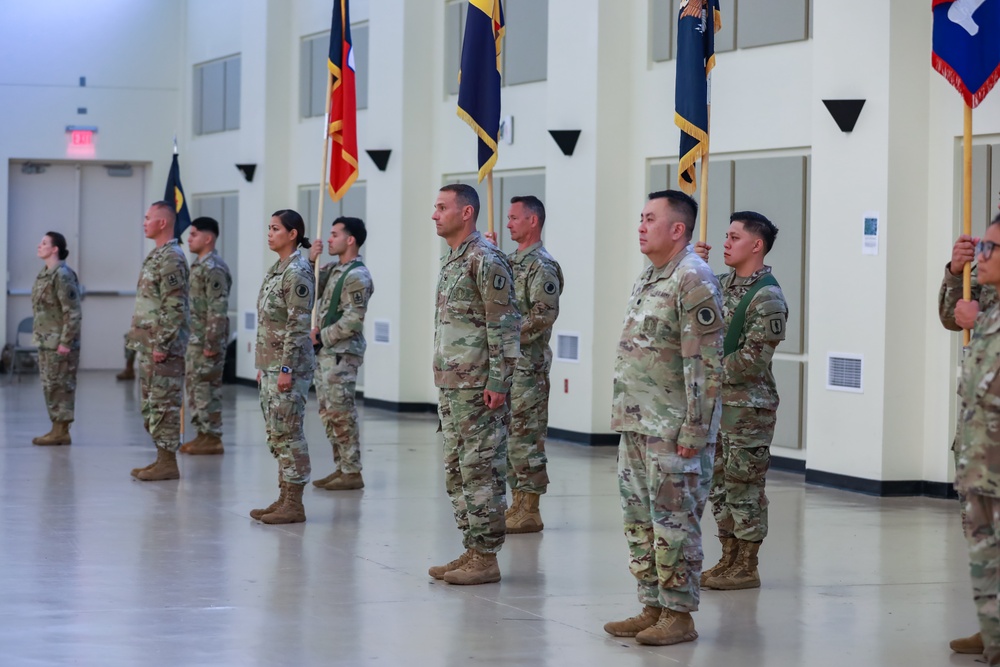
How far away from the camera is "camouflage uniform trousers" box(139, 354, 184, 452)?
35.4 ft

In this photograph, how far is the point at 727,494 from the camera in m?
7.21

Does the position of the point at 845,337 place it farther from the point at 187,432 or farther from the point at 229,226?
the point at 229,226

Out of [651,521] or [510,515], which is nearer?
[651,521]

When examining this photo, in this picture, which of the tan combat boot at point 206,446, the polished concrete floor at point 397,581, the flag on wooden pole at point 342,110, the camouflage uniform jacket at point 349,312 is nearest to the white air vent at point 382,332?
the tan combat boot at point 206,446

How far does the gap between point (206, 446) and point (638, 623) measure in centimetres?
745

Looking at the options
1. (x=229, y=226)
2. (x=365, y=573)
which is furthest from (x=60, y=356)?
(x=229, y=226)

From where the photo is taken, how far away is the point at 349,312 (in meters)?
10.5

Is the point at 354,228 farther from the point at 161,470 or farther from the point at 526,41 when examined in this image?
the point at 526,41

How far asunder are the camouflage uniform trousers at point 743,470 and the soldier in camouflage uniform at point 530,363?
1.94m

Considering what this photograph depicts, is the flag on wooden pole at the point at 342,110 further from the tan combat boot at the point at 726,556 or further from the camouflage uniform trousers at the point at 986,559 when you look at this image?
the camouflage uniform trousers at the point at 986,559

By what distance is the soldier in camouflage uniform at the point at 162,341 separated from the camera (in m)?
10.8

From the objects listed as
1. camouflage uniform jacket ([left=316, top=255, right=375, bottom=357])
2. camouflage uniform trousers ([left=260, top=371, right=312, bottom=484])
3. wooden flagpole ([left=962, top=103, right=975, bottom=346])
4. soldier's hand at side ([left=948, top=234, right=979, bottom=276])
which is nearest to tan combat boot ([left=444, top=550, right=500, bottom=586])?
camouflage uniform trousers ([left=260, top=371, right=312, bottom=484])

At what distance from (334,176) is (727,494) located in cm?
456

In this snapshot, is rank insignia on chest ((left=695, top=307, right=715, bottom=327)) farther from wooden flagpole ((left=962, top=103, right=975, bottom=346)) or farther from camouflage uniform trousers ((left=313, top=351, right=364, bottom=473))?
camouflage uniform trousers ((left=313, top=351, right=364, bottom=473))
